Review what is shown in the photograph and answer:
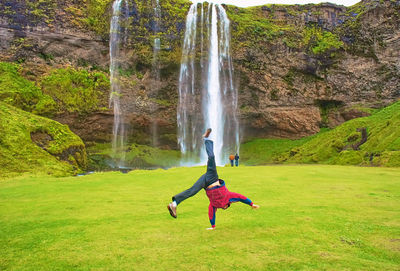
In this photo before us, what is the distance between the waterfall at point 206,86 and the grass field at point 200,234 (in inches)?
1412

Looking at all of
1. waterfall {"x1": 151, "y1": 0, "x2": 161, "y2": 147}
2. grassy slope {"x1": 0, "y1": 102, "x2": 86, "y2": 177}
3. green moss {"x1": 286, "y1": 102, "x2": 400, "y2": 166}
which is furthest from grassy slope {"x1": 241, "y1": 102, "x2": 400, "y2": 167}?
grassy slope {"x1": 0, "y1": 102, "x2": 86, "y2": 177}

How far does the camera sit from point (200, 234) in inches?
246

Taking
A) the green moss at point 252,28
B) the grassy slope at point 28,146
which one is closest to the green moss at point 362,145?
the green moss at point 252,28

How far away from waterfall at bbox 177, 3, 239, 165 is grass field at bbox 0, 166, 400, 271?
3587 cm

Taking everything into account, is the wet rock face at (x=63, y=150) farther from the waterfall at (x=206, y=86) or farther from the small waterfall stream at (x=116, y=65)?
the waterfall at (x=206, y=86)

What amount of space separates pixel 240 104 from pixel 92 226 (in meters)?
43.4

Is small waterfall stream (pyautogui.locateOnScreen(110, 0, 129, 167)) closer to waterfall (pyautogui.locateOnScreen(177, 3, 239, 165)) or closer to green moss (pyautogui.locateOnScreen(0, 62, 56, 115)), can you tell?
green moss (pyautogui.locateOnScreen(0, 62, 56, 115))

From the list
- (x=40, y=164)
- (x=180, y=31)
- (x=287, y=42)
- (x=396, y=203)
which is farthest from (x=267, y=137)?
(x=396, y=203)

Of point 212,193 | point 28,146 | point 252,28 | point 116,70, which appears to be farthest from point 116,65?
point 212,193

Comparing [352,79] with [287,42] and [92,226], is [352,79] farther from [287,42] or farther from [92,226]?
[92,226]

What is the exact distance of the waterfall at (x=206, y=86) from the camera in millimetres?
45188

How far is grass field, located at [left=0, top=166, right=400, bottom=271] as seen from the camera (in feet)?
15.7

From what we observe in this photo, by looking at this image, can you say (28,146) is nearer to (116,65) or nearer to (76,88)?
(76,88)

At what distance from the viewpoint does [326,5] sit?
167ft
